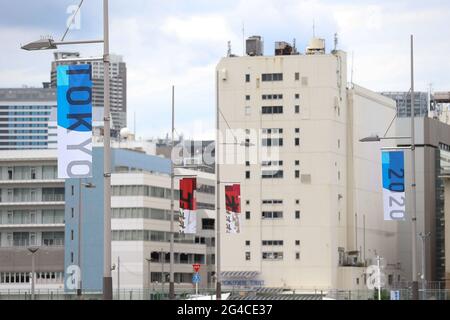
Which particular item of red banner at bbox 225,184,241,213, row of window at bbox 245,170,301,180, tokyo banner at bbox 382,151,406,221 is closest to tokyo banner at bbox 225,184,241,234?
red banner at bbox 225,184,241,213

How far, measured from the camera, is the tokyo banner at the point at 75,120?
44469 mm

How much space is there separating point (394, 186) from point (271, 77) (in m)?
93.8

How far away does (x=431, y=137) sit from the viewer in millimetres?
191625

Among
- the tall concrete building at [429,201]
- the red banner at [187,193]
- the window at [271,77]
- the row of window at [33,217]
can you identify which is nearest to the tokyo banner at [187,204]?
the red banner at [187,193]

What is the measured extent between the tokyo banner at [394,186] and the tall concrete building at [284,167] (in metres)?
89.6

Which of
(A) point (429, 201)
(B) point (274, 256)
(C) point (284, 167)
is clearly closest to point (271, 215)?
(B) point (274, 256)

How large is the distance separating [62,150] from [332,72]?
121301 mm

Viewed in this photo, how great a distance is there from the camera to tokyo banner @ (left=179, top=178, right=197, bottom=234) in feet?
311

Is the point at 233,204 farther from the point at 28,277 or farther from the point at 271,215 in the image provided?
the point at 271,215

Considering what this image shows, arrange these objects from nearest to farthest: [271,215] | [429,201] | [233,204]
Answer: [233,204]
[271,215]
[429,201]

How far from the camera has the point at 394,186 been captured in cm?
7219
